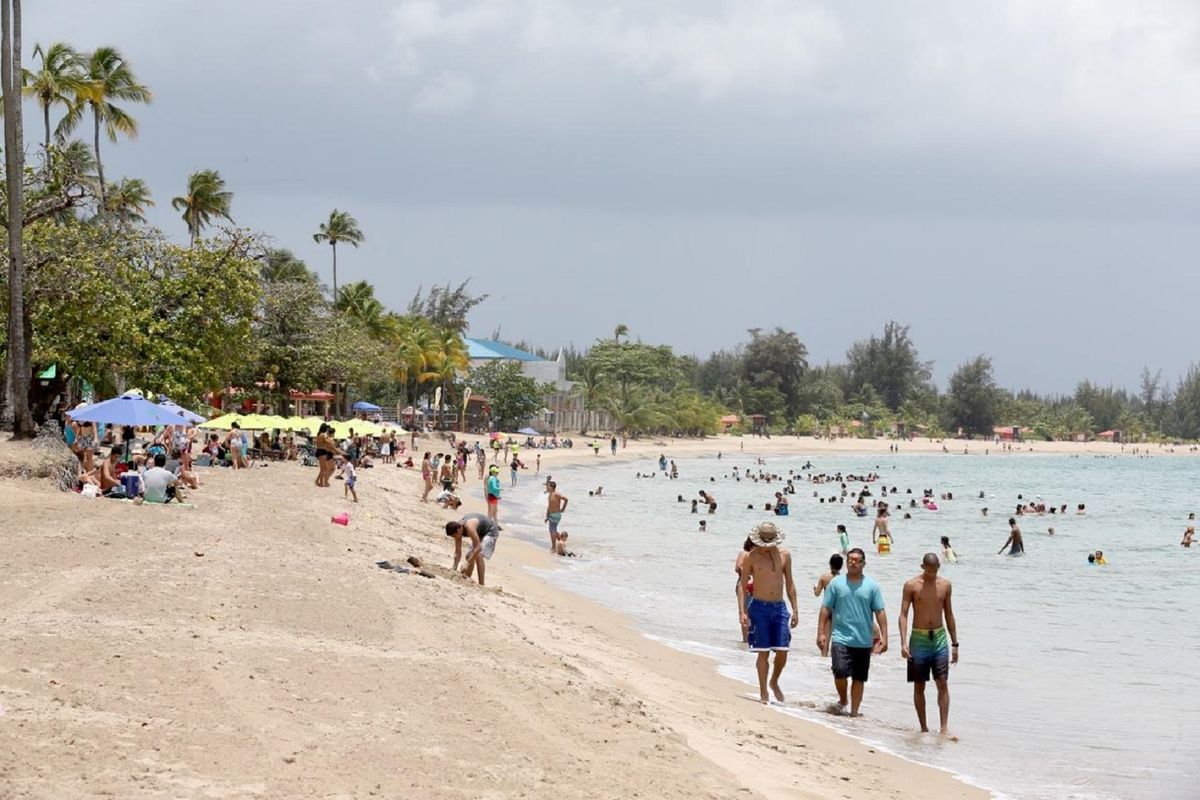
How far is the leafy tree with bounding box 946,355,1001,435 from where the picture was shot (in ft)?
451

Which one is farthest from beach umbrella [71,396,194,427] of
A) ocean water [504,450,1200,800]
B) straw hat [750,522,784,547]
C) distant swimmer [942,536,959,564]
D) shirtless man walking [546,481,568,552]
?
distant swimmer [942,536,959,564]

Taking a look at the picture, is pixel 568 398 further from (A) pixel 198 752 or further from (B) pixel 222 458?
(A) pixel 198 752

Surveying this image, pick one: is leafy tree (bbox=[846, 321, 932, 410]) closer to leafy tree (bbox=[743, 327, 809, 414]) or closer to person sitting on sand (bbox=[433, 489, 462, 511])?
leafy tree (bbox=[743, 327, 809, 414])

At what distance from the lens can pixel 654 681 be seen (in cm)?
1057

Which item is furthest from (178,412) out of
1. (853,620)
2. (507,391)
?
(507,391)

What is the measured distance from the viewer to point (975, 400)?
451ft

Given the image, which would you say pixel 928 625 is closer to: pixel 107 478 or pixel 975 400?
pixel 107 478

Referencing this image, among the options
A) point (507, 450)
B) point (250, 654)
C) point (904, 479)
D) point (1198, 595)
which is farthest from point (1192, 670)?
point (904, 479)

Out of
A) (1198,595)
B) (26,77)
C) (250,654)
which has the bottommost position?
(1198,595)

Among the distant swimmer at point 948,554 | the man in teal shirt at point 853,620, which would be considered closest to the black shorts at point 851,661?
the man in teal shirt at point 853,620

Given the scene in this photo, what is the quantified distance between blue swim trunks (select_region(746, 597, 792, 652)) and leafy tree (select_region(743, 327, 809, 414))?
120011 millimetres

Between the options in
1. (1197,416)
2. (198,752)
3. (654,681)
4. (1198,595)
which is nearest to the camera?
(198,752)

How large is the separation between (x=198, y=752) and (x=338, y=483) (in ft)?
74.1

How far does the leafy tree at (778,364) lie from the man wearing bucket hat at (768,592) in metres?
120
